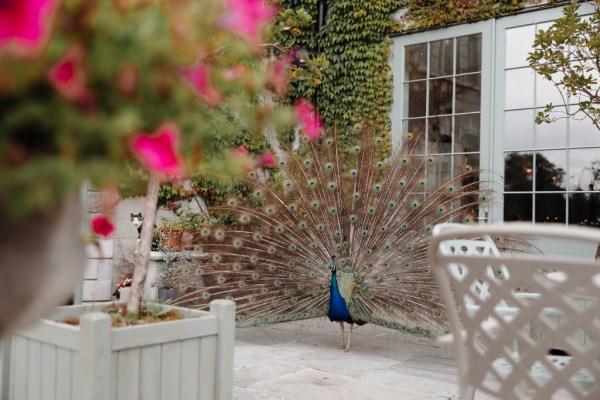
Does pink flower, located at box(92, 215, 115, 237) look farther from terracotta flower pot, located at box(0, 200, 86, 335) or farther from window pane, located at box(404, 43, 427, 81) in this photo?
window pane, located at box(404, 43, 427, 81)

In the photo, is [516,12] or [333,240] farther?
[516,12]

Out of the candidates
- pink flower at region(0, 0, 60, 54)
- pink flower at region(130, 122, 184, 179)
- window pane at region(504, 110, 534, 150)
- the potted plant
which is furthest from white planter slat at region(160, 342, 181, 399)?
window pane at region(504, 110, 534, 150)

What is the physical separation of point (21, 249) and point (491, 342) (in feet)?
3.13

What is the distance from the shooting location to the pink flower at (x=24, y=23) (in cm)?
45

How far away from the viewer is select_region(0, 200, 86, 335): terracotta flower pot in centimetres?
54

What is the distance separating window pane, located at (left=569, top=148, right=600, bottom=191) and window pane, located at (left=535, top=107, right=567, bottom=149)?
5.9 inches

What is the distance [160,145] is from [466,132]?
603 cm

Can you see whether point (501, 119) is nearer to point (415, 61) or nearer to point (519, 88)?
point (519, 88)

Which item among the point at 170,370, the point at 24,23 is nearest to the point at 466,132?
the point at 170,370

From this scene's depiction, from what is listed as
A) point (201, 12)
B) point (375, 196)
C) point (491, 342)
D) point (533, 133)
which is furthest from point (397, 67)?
point (201, 12)

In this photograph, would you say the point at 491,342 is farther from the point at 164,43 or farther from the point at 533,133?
the point at 533,133

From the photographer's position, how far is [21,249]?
54 centimetres

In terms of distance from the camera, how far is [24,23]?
17.7 inches

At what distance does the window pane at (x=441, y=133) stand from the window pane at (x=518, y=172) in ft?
2.05
